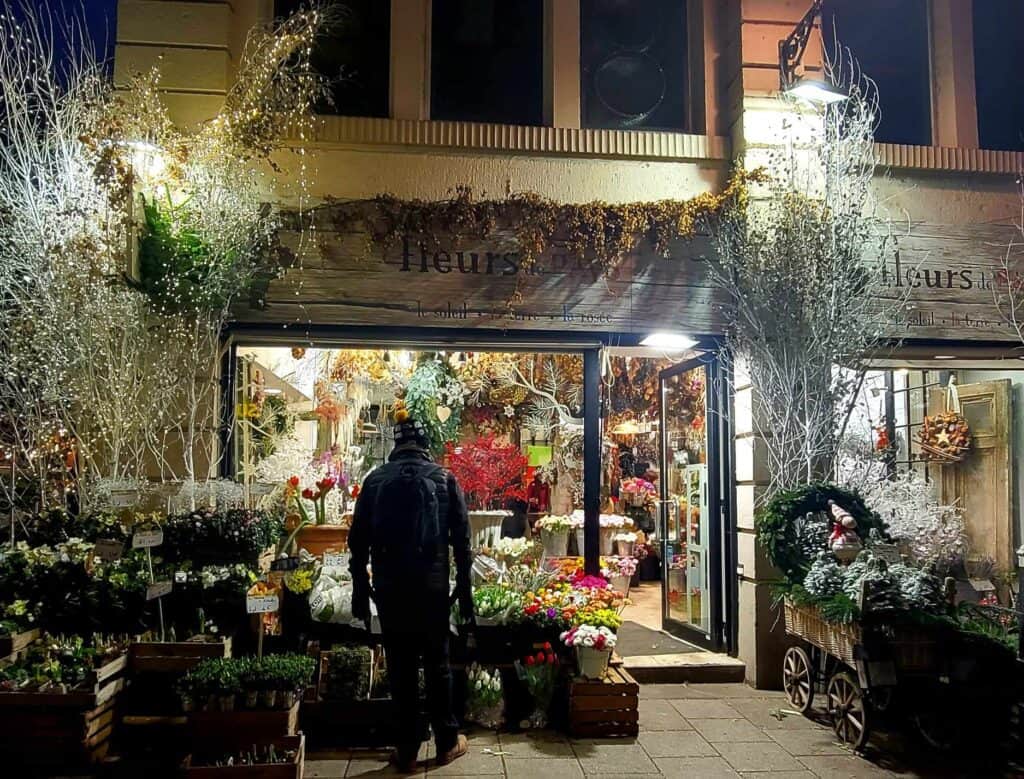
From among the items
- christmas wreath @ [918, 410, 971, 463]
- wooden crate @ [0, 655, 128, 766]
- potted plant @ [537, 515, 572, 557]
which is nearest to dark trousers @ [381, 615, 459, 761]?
wooden crate @ [0, 655, 128, 766]

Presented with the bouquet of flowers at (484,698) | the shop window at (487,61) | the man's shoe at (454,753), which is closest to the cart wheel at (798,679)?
the bouquet of flowers at (484,698)

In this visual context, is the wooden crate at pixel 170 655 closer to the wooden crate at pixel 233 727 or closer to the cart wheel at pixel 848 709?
the wooden crate at pixel 233 727

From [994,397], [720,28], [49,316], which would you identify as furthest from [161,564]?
[994,397]

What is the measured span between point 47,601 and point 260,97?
13.7 ft

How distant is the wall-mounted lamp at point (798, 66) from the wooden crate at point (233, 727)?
600 centimetres

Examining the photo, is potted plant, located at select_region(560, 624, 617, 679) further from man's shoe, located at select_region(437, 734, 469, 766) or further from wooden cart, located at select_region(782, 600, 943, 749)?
wooden cart, located at select_region(782, 600, 943, 749)

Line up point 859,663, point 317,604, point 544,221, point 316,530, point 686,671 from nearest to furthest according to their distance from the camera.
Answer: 1. point 859,663
2. point 317,604
3. point 686,671
4. point 544,221
5. point 316,530

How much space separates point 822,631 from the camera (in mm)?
5781

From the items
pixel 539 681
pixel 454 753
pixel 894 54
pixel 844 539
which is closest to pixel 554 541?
pixel 539 681

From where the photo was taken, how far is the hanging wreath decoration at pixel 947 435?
9.09 m

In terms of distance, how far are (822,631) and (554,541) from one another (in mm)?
3682

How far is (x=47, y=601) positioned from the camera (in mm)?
5707

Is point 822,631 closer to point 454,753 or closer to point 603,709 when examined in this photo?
point 603,709

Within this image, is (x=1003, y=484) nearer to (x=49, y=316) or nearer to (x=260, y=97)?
(x=260, y=97)
